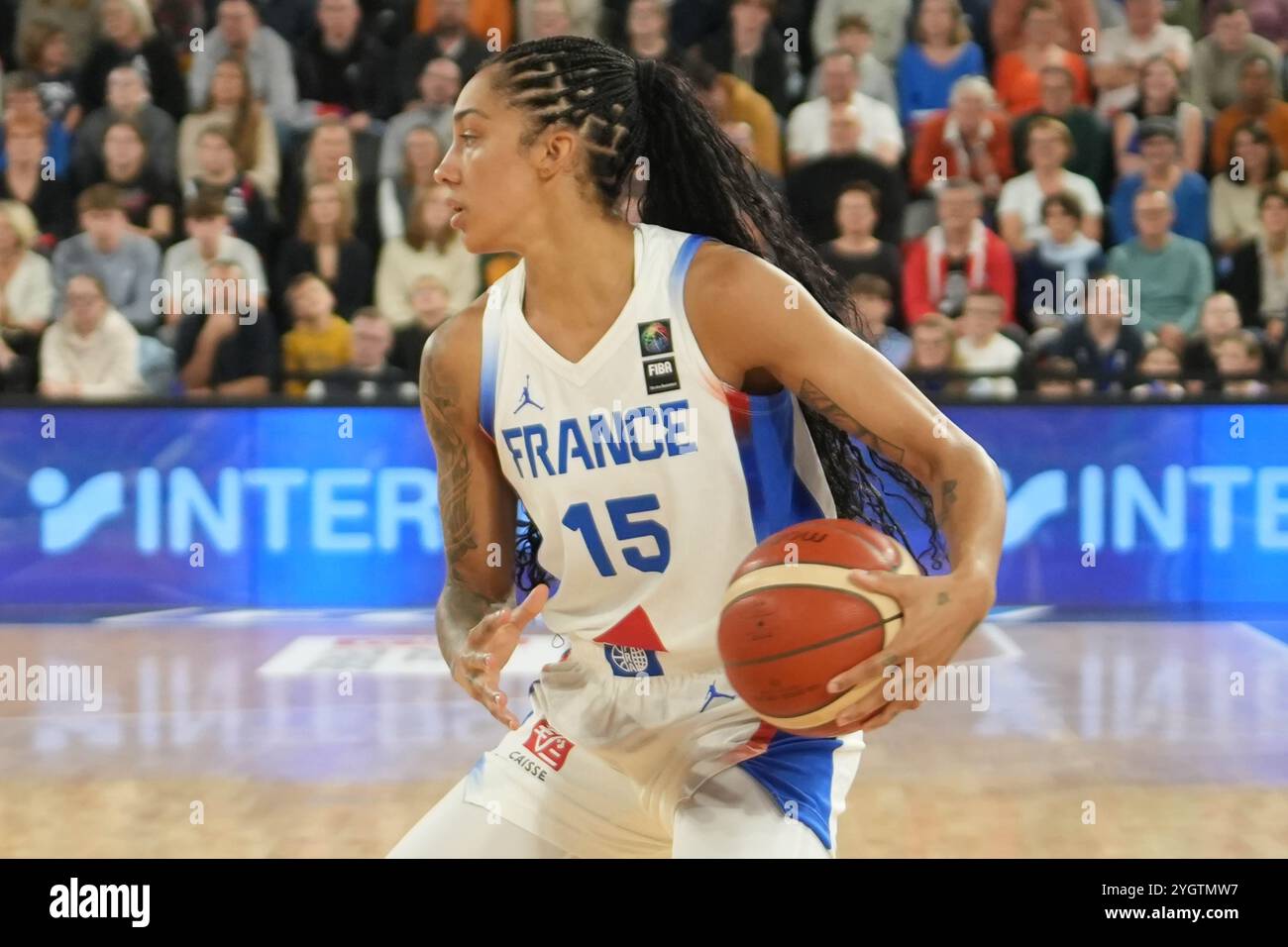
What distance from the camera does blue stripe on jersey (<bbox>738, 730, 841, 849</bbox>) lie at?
2.75 meters

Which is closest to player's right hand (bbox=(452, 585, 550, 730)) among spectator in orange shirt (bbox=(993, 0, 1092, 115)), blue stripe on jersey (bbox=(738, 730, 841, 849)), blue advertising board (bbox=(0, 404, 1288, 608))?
blue stripe on jersey (bbox=(738, 730, 841, 849))

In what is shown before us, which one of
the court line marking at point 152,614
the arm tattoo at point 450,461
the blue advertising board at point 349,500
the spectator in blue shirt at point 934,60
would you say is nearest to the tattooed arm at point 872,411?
the arm tattoo at point 450,461

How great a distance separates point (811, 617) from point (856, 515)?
1.86ft

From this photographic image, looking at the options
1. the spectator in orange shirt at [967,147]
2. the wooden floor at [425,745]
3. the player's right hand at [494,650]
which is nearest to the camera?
the player's right hand at [494,650]

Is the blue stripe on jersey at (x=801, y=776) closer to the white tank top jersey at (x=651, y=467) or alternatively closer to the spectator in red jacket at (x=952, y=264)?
the white tank top jersey at (x=651, y=467)

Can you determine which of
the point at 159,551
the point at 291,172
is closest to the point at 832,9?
the point at 291,172

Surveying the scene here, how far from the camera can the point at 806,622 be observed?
2.54 m

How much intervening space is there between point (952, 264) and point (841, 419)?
5441 mm

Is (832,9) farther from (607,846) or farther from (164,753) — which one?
(607,846)

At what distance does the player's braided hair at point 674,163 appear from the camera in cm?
287

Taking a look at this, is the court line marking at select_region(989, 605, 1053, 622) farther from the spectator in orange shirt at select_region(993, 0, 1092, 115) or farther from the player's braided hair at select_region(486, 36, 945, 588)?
the player's braided hair at select_region(486, 36, 945, 588)

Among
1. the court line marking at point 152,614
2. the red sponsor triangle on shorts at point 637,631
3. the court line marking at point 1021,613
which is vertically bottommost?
the court line marking at point 1021,613

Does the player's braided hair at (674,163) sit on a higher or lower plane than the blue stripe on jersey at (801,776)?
higher

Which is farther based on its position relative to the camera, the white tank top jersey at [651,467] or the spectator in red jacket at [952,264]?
the spectator in red jacket at [952,264]
